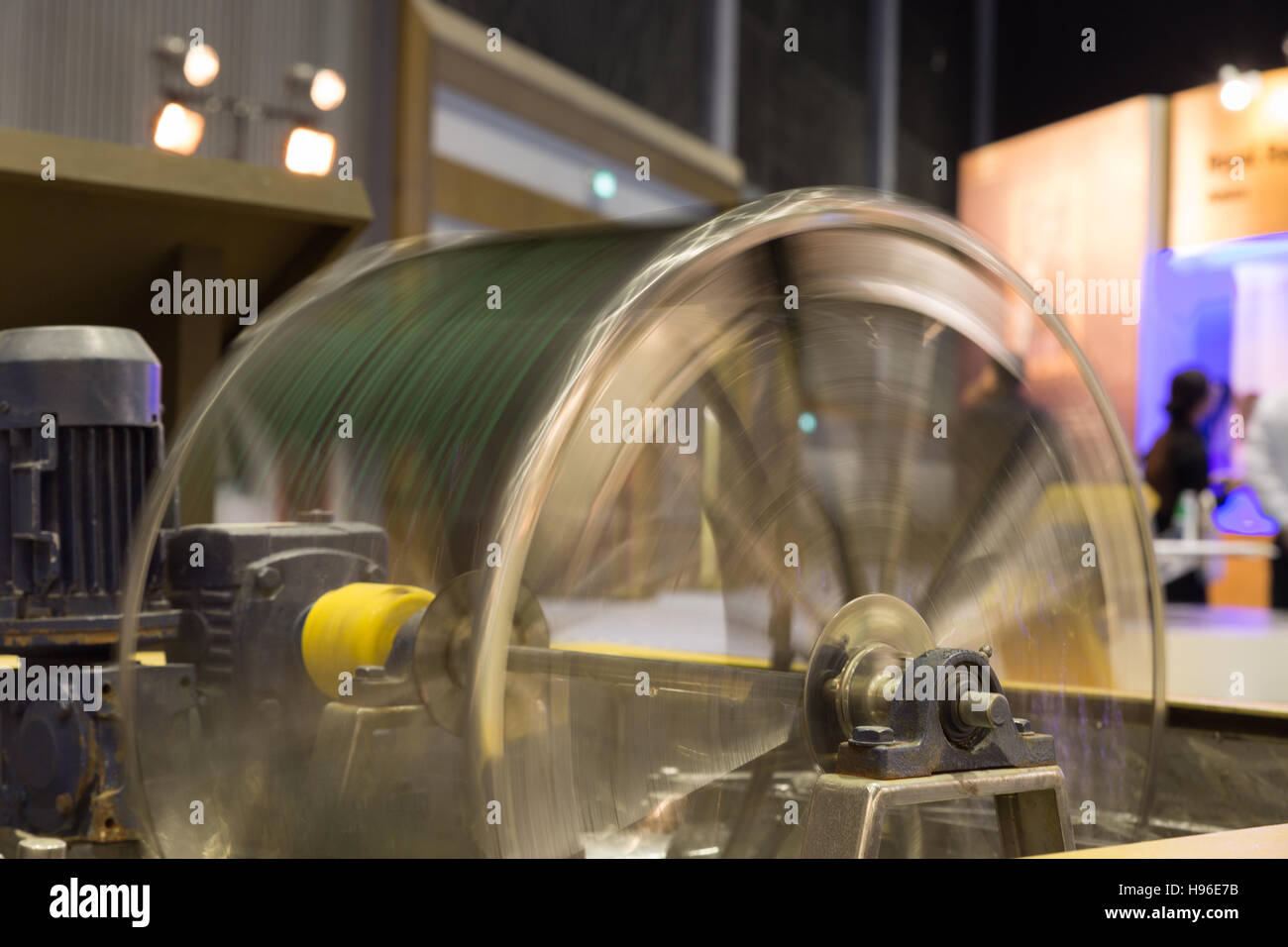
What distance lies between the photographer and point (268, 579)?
4.50 ft

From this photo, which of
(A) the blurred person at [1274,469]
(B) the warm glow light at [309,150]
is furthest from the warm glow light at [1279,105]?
(B) the warm glow light at [309,150]

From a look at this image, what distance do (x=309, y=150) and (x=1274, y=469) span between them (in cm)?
389

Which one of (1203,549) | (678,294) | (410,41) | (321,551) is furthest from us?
Result: (410,41)

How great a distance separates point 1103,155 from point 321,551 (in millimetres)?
6313

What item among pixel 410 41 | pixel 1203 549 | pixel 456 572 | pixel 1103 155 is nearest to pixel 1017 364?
pixel 456 572

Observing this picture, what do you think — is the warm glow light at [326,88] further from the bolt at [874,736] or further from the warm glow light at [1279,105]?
the warm glow light at [1279,105]

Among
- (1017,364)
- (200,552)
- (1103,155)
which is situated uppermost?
(1103,155)

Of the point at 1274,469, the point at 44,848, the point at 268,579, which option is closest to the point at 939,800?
the point at 268,579

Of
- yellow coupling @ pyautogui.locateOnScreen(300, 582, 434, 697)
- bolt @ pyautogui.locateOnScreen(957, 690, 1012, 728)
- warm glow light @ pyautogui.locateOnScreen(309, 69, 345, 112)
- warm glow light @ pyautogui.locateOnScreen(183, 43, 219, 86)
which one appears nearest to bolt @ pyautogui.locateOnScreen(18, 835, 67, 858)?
yellow coupling @ pyautogui.locateOnScreen(300, 582, 434, 697)

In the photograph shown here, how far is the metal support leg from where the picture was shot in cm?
113

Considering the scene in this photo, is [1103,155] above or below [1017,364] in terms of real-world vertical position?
above

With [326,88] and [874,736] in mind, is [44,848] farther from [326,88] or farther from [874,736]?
[326,88]

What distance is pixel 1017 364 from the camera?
157 cm
